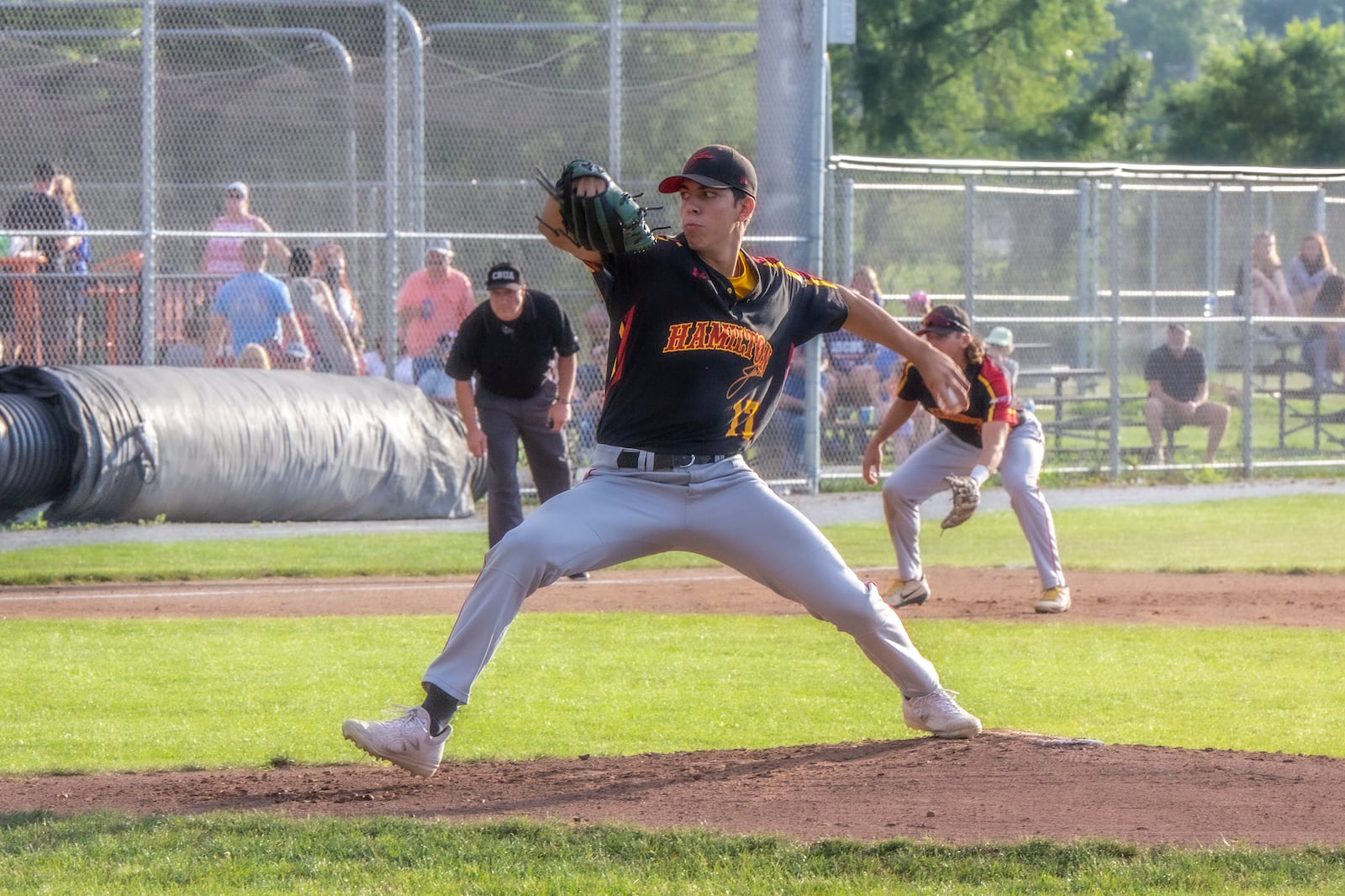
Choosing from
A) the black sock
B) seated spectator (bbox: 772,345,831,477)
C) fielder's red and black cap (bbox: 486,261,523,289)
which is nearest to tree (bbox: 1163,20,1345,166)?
seated spectator (bbox: 772,345,831,477)

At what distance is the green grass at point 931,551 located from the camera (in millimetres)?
11156

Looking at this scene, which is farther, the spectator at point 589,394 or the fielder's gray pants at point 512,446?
the spectator at point 589,394

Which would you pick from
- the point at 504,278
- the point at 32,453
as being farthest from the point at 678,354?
the point at 32,453

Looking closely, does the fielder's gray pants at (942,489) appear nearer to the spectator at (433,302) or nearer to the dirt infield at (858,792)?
the dirt infield at (858,792)

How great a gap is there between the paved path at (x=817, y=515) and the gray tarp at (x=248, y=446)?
0.45 feet

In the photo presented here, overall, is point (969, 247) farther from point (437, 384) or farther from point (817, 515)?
point (437, 384)

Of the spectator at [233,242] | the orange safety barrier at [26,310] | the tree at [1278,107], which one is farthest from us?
the tree at [1278,107]

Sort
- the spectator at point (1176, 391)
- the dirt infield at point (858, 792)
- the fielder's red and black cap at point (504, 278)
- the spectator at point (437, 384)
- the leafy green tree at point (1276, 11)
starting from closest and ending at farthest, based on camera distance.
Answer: the dirt infield at point (858, 792), the fielder's red and black cap at point (504, 278), the spectator at point (437, 384), the spectator at point (1176, 391), the leafy green tree at point (1276, 11)

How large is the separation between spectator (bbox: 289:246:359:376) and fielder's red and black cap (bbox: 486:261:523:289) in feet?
16.2

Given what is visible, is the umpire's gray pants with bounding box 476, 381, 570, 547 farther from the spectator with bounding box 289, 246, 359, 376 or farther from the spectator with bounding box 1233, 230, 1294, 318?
the spectator with bounding box 1233, 230, 1294, 318

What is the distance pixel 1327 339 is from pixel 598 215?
15.4 metres

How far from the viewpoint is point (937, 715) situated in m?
5.75

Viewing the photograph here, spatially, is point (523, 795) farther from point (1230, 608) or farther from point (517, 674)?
point (1230, 608)

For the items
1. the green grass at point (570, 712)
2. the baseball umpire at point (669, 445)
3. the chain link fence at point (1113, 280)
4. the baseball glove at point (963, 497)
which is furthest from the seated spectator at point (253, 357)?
the baseball umpire at point (669, 445)
